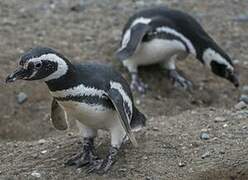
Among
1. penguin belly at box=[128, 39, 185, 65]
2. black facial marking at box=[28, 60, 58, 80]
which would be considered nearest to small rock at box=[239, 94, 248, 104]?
penguin belly at box=[128, 39, 185, 65]

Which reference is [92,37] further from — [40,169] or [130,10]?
[40,169]

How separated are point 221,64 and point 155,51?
1.77 feet

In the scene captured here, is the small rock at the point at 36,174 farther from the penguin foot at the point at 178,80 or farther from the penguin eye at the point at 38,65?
the penguin foot at the point at 178,80

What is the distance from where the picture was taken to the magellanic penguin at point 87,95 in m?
3.41

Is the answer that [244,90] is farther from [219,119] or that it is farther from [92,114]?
[92,114]

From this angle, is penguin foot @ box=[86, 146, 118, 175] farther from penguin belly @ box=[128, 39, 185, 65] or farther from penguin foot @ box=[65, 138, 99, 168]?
penguin belly @ box=[128, 39, 185, 65]

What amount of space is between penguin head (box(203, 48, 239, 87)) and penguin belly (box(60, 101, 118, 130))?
2.20m

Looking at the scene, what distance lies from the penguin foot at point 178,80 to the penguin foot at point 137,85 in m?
0.28

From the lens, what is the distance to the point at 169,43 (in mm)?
5703

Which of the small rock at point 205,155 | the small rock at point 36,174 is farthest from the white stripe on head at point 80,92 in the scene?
the small rock at point 205,155

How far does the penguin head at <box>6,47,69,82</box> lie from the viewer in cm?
338

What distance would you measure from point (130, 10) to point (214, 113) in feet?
8.36

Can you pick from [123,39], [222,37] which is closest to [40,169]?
[123,39]

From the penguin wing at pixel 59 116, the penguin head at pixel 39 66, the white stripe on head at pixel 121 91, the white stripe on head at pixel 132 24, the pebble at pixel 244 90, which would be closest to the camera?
the penguin head at pixel 39 66
